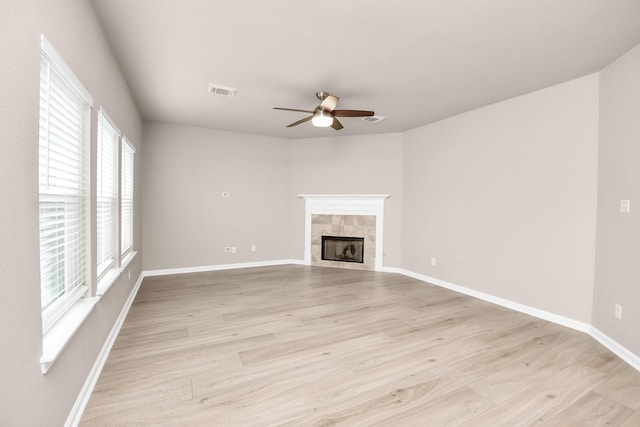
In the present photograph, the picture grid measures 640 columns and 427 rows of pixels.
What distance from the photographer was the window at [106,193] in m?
2.44

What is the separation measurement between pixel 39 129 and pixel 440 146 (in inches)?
190

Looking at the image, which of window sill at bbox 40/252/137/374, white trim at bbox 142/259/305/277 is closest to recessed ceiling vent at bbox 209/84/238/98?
window sill at bbox 40/252/137/374

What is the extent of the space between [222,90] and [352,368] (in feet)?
10.9

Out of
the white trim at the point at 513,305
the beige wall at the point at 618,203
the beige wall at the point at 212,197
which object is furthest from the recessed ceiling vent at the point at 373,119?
the white trim at the point at 513,305

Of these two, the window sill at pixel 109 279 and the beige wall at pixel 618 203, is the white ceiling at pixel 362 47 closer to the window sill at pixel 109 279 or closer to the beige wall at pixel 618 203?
the beige wall at pixel 618 203

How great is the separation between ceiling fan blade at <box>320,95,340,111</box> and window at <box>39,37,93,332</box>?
7.01ft

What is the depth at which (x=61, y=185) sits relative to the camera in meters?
1.65

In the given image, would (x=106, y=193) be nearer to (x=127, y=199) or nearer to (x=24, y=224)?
(x=127, y=199)

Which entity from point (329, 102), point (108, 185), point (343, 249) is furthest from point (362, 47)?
point (343, 249)

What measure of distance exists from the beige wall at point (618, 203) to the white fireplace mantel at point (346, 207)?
318cm

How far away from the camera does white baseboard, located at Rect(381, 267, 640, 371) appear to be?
252 cm

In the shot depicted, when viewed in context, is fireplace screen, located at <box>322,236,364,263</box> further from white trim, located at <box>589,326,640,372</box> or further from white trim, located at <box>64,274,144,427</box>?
white trim, located at <box>64,274,144,427</box>

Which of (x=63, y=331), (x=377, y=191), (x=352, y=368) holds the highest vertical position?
(x=377, y=191)

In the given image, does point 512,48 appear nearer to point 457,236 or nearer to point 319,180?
point 457,236
